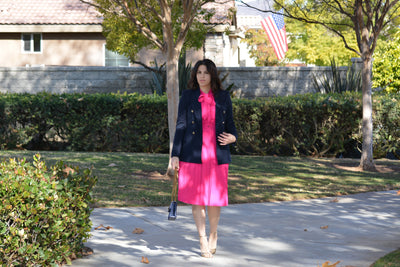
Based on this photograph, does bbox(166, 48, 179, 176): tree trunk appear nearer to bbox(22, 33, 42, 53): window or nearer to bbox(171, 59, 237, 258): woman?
bbox(171, 59, 237, 258): woman

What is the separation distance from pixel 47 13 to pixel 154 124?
1256 cm

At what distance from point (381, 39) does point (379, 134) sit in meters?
21.7

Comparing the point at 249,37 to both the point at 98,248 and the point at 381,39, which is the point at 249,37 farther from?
the point at 98,248

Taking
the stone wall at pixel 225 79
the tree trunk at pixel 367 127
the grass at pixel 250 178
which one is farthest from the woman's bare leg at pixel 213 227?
the stone wall at pixel 225 79

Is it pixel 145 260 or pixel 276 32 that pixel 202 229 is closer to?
pixel 145 260

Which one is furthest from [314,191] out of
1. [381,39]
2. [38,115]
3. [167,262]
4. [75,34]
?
[381,39]

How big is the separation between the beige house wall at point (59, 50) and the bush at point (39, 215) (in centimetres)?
1994

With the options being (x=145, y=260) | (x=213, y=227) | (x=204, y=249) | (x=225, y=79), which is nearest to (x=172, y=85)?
(x=213, y=227)

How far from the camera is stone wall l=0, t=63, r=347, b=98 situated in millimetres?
18391

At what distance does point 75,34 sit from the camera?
24.7 meters

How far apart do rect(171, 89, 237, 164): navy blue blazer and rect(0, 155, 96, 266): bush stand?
Answer: 1006 mm

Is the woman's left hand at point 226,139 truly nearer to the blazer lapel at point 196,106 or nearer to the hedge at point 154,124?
the blazer lapel at point 196,106

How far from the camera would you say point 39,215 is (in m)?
4.70

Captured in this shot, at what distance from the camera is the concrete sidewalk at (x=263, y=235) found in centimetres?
540
